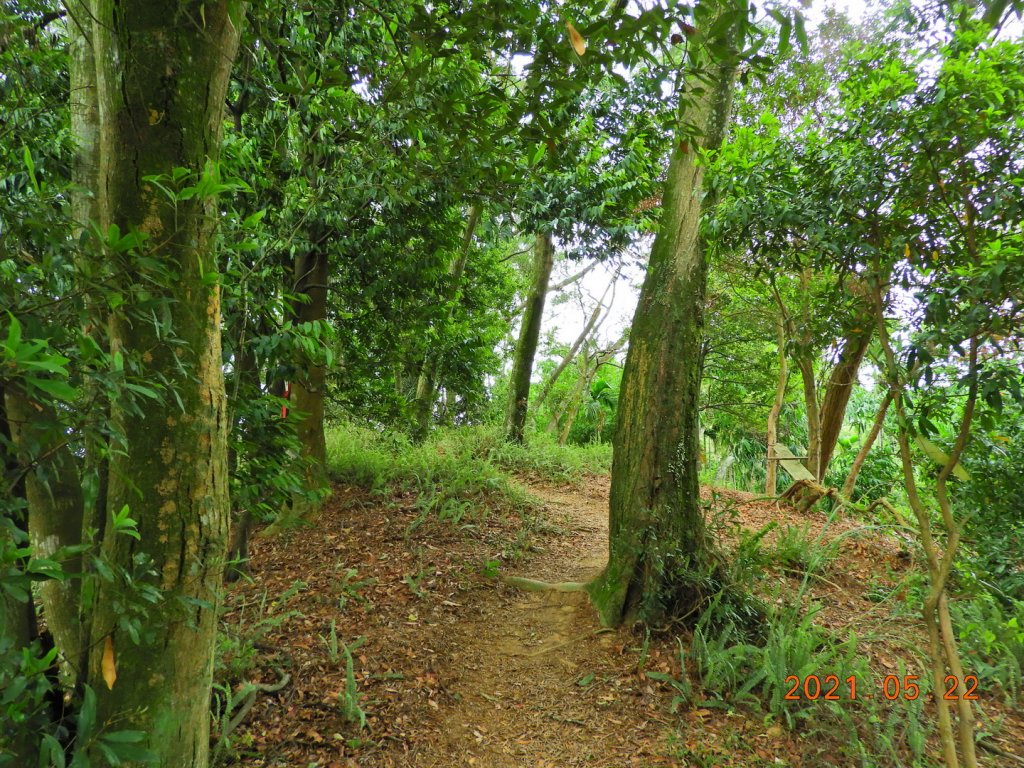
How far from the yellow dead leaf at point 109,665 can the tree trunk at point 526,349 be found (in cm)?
874

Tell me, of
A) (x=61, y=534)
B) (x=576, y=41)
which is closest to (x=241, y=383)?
(x=61, y=534)

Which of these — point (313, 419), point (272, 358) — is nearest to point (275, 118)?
point (272, 358)

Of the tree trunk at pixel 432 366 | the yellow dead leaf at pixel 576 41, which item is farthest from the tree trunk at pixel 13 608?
the tree trunk at pixel 432 366

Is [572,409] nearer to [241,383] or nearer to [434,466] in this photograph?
[434,466]

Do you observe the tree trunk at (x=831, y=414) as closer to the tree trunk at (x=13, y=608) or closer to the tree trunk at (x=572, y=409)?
the tree trunk at (x=572, y=409)

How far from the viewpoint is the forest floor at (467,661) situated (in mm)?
3176

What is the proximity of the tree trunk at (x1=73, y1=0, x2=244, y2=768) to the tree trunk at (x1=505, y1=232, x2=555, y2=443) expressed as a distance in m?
8.62

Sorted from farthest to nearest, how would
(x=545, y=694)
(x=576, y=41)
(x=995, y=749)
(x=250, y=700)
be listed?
(x=545, y=694), (x=995, y=749), (x=250, y=700), (x=576, y=41)

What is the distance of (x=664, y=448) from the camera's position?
168 inches

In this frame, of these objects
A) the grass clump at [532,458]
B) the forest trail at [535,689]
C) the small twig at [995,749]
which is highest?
the grass clump at [532,458]

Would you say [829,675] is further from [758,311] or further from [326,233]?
[758,311]

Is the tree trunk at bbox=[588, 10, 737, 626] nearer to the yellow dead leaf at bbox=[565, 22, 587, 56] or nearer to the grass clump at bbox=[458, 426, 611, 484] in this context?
the yellow dead leaf at bbox=[565, 22, 587, 56]

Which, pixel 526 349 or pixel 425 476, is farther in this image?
pixel 526 349

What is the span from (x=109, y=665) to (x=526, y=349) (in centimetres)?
933
